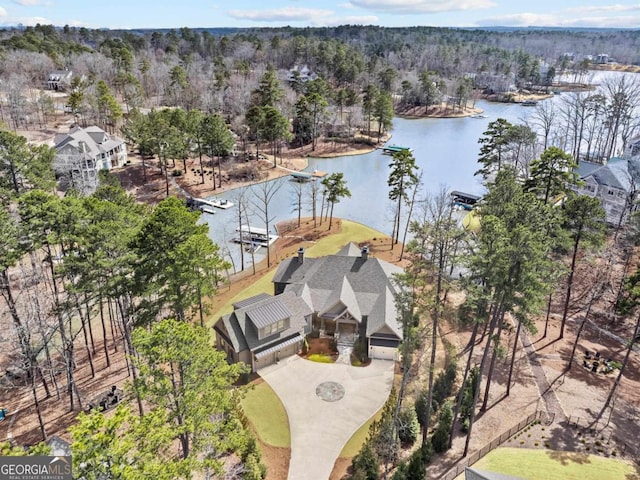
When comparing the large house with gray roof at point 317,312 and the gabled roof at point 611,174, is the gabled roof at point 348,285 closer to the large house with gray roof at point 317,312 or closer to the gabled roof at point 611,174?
the large house with gray roof at point 317,312

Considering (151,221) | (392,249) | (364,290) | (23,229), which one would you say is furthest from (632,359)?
(23,229)

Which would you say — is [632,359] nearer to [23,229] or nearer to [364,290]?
[364,290]

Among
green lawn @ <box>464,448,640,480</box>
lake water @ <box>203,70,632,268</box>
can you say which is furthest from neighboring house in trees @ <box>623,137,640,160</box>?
green lawn @ <box>464,448,640,480</box>

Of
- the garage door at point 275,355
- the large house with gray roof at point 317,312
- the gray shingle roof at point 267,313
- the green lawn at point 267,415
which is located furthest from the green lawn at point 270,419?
the gray shingle roof at point 267,313

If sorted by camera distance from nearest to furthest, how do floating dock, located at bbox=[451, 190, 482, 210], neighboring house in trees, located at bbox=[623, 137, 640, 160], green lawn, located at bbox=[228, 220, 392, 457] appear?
green lawn, located at bbox=[228, 220, 392, 457], floating dock, located at bbox=[451, 190, 482, 210], neighboring house in trees, located at bbox=[623, 137, 640, 160]

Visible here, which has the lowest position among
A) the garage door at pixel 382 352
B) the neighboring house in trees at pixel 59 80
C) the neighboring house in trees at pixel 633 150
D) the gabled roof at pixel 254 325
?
the garage door at pixel 382 352

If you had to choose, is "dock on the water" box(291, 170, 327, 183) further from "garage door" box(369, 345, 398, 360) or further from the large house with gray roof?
"garage door" box(369, 345, 398, 360)

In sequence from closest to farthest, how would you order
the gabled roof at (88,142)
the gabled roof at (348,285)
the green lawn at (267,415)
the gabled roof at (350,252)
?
the green lawn at (267,415), the gabled roof at (348,285), the gabled roof at (350,252), the gabled roof at (88,142)
